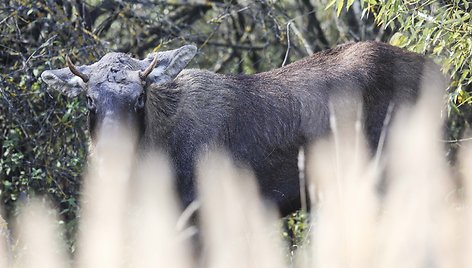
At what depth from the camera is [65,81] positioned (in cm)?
649

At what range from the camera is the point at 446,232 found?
475cm

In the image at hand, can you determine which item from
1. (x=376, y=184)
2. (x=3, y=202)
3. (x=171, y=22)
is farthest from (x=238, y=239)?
(x=171, y=22)

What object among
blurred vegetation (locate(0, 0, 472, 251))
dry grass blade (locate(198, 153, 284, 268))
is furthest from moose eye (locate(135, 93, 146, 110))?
blurred vegetation (locate(0, 0, 472, 251))

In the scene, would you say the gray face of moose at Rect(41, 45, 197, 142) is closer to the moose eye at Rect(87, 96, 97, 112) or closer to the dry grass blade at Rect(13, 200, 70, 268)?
the moose eye at Rect(87, 96, 97, 112)

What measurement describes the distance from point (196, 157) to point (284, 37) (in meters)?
2.95

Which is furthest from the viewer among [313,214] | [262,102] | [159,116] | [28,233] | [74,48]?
[74,48]

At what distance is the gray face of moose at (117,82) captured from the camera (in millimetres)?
6074

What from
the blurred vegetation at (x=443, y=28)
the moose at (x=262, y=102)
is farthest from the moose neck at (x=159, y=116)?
the blurred vegetation at (x=443, y=28)

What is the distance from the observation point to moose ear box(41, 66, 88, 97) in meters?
6.47

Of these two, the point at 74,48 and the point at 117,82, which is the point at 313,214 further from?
the point at 74,48

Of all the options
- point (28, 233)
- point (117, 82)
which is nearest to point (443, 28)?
point (117, 82)

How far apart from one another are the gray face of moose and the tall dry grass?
→ 170mm

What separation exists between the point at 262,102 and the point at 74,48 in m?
1.80

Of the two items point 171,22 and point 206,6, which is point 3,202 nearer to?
point 171,22
